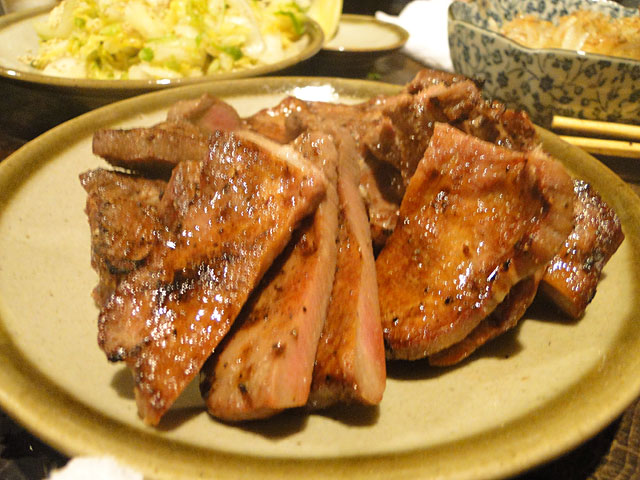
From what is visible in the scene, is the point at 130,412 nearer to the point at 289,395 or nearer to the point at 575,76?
the point at 289,395

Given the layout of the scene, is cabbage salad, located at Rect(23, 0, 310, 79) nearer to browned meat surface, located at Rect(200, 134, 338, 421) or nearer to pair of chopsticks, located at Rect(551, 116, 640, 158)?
pair of chopsticks, located at Rect(551, 116, 640, 158)

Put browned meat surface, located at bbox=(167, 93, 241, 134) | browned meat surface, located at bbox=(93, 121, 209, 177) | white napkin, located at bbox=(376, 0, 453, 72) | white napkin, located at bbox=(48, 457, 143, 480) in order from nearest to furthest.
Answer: white napkin, located at bbox=(48, 457, 143, 480) < browned meat surface, located at bbox=(93, 121, 209, 177) < browned meat surface, located at bbox=(167, 93, 241, 134) < white napkin, located at bbox=(376, 0, 453, 72)

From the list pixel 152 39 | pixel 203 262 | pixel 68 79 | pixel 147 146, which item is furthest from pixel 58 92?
pixel 203 262

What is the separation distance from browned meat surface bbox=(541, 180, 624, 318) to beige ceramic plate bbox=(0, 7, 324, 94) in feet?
7.48

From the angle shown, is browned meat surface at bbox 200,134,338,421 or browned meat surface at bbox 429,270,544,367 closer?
browned meat surface at bbox 200,134,338,421

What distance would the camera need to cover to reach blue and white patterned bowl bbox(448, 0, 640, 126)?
2963 millimetres

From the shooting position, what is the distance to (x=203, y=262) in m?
1.51

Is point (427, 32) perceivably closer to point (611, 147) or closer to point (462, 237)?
point (611, 147)

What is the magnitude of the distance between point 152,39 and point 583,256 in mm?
3690

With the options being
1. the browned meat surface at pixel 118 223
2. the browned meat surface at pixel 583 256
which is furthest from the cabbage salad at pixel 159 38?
the browned meat surface at pixel 583 256

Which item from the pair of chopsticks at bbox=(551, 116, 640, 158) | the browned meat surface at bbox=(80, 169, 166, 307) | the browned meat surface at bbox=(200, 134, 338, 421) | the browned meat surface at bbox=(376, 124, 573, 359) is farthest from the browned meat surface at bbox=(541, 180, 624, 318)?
the browned meat surface at bbox=(80, 169, 166, 307)

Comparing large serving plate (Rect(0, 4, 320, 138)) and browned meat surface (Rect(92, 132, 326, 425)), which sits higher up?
browned meat surface (Rect(92, 132, 326, 425))

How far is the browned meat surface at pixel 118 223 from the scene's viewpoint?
1.64 meters

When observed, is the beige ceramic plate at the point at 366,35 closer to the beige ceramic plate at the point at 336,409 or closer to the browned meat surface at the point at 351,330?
the browned meat surface at the point at 351,330
